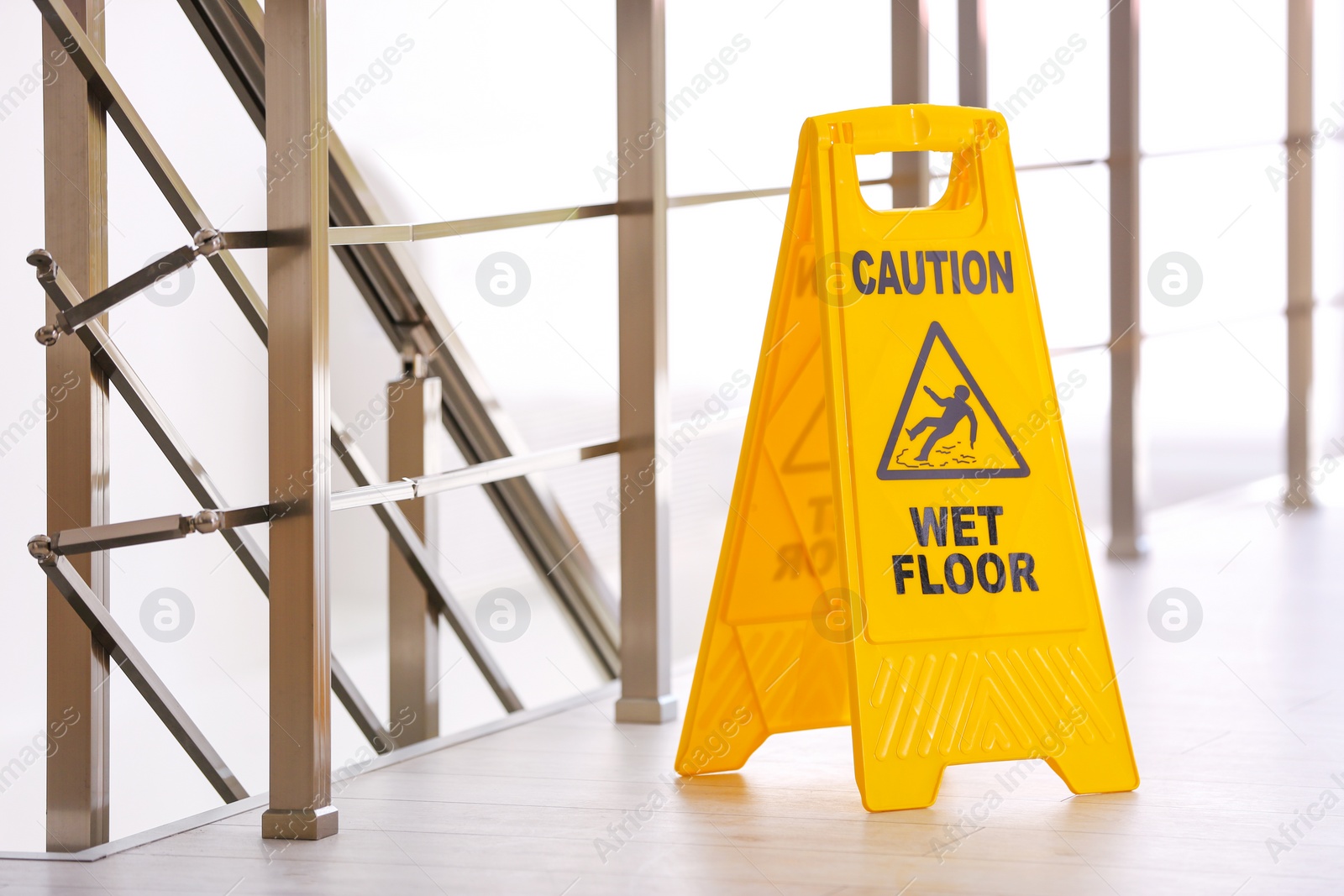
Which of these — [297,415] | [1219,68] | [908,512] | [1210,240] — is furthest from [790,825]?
A: [1219,68]

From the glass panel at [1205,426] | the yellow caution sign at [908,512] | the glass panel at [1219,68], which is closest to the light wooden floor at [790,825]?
the yellow caution sign at [908,512]

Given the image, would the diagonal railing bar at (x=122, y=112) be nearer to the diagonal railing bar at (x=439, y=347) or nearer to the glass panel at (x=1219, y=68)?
the diagonal railing bar at (x=439, y=347)

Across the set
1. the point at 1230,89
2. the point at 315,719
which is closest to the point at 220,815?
the point at 315,719

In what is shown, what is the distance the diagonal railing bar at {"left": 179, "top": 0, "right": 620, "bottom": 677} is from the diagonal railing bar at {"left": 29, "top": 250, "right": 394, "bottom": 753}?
536mm

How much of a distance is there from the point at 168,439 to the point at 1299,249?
4.98m

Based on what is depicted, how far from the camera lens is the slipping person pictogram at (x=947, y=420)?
215 centimetres

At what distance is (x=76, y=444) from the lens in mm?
2051

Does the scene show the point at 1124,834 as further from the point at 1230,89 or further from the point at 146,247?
the point at 1230,89

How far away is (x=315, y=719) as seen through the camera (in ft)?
6.42

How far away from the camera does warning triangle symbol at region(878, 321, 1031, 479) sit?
7.06ft

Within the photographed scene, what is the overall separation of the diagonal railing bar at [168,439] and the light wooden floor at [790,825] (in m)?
0.41

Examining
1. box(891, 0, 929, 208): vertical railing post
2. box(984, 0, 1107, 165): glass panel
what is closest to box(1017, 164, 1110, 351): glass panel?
box(984, 0, 1107, 165): glass panel

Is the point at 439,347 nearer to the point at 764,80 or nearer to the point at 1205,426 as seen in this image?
the point at 764,80

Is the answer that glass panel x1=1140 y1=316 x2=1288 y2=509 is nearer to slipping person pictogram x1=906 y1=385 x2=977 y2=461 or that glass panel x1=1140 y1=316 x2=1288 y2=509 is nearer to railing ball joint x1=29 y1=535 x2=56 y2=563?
slipping person pictogram x1=906 y1=385 x2=977 y2=461
